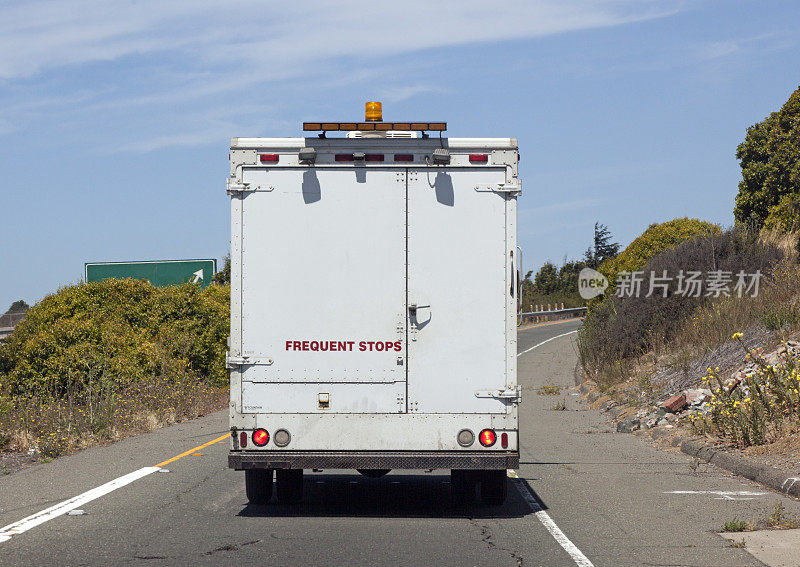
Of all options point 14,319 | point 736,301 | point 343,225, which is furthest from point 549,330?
point 343,225

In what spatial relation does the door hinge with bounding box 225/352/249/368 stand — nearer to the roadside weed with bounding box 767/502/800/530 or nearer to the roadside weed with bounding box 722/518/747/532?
the roadside weed with bounding box 722/518/747/532

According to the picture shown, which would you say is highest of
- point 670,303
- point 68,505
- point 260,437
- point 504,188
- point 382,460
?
point 504,188

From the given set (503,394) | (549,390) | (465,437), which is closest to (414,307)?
(503,394)

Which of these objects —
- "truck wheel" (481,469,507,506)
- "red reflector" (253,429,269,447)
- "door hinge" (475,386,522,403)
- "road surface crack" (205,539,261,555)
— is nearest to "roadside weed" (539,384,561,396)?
"truck wheel" (481,469,507,506)

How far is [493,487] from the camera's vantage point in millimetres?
9422

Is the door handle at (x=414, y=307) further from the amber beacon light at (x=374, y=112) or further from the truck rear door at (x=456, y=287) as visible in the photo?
the amber beacon light at (x=374, y=112)

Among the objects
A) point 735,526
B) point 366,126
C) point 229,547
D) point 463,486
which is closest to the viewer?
point 229,547

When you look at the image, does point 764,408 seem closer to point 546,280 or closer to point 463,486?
point 463,486

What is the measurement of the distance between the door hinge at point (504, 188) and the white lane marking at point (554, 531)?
9.94ft

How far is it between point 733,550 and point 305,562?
3352 millimetres

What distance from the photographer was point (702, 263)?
2419 centimetres

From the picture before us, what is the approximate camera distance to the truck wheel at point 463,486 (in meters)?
9.64

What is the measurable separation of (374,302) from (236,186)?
5.45ft

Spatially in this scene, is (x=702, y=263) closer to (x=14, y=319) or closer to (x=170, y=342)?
(x=170, y=342)
